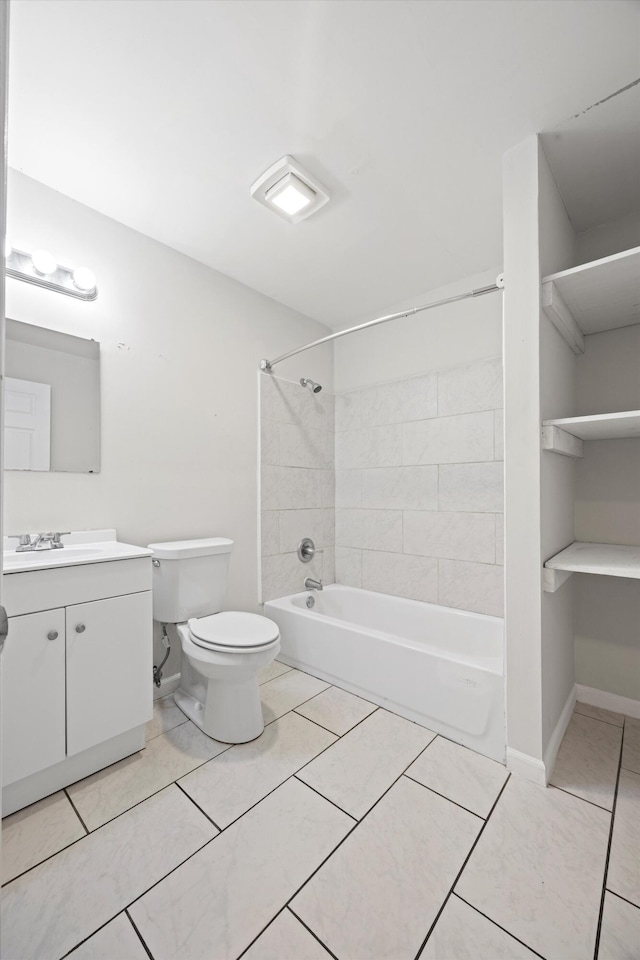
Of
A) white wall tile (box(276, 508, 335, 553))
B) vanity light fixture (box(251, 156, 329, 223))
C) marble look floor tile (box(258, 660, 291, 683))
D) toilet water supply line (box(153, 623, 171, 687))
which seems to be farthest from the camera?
white wall tile (box(276, 508, 335, 553))

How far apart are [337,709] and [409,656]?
44 cm

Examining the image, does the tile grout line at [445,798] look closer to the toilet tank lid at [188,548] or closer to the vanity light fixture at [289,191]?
the toilet tank lid at [188,548]

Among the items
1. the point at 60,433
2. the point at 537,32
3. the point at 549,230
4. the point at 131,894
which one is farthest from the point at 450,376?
the point at 131,894

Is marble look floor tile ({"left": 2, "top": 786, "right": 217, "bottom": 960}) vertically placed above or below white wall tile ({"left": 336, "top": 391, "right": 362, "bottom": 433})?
below

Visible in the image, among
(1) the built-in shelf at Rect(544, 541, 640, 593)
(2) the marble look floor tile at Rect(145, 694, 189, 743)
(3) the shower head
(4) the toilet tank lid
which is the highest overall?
(3) the shower head

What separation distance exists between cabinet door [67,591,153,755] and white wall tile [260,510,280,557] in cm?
105

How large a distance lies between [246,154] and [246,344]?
43.1 inches

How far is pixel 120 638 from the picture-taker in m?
1.63

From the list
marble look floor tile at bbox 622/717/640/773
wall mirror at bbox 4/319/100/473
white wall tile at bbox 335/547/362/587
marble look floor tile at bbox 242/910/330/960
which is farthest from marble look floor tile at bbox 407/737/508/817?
wall mirror at bbox 4/319/100/473

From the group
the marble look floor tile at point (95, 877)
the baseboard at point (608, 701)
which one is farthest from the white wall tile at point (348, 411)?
the marble look floor tile at point (95, 877)

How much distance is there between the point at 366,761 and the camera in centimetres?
166

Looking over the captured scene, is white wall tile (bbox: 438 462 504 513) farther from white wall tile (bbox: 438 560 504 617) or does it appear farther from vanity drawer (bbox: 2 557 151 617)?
vanity drawer (bbox: 2 557 151 617)

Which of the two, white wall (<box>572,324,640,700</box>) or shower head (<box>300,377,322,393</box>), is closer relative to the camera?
white wall (<box>572,324,640,700</box>)

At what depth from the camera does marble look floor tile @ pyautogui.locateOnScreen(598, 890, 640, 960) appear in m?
1.01
